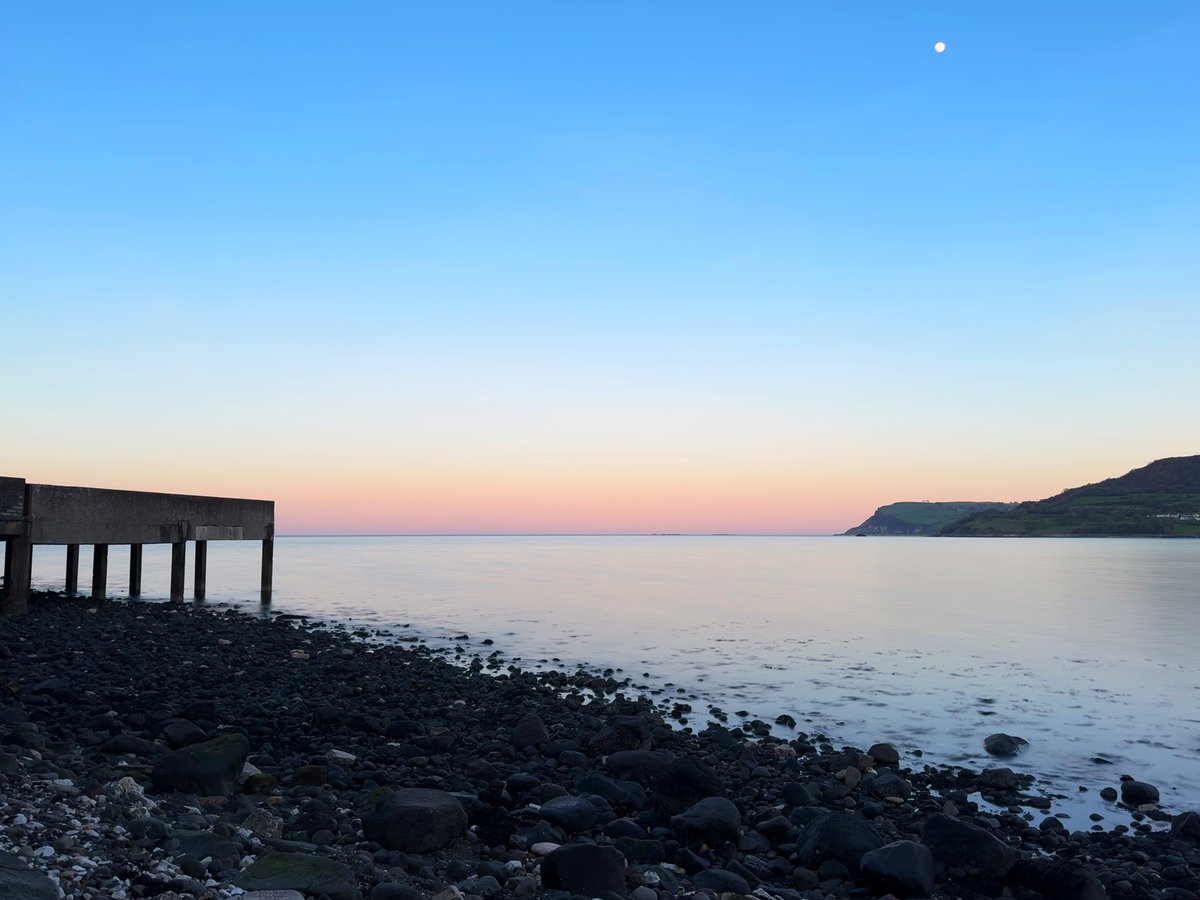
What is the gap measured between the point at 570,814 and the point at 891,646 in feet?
66.6

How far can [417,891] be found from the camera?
615 cm

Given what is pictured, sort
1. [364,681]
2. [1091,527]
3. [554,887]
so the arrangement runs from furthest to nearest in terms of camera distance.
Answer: [1091,527], [364,681], [554,887]

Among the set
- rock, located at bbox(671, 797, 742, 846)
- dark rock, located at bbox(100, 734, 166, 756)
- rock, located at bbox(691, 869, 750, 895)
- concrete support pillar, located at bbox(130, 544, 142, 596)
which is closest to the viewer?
rock, located at bbox(691, 869, 750, 895)

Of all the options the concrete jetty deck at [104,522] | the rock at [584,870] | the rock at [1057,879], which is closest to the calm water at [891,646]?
the rock at [1057,879]

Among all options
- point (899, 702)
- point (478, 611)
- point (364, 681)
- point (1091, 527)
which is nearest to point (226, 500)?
point (478, 611)

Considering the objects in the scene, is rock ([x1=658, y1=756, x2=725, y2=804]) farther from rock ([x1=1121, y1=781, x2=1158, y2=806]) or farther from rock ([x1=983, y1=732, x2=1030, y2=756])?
rock ([x1=983, y1=732, x2=1030, y2=756])

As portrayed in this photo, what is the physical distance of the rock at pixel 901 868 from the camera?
765 centimetres

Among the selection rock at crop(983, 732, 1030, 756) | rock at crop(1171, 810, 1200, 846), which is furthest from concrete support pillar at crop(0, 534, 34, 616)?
rock at crop(1171, 810, 1200, 846)

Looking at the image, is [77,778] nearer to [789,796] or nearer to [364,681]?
[789,796]

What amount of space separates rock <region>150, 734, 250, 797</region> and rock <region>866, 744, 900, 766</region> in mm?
8991

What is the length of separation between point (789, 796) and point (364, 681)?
9.24 metres

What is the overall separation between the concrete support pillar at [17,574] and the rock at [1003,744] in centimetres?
2156

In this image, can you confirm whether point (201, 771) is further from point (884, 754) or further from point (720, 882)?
point (884, 754)

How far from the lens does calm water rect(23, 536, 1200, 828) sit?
1480cm
